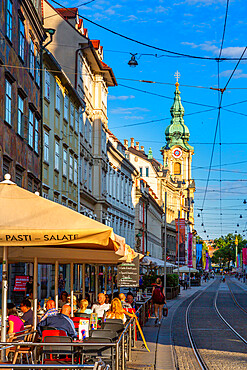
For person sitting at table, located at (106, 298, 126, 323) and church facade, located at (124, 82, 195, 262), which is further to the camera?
church facade, located at (124, 82, 195, 262)

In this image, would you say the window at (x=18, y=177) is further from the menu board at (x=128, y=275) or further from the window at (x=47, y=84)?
the window at (x=47, y=84)

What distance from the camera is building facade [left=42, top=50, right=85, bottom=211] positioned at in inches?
1346

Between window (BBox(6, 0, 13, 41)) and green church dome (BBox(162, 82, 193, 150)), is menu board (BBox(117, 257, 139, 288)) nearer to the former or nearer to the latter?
window (BBox(6, 0, 13, 41))

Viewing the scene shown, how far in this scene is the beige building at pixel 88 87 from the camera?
43250mm

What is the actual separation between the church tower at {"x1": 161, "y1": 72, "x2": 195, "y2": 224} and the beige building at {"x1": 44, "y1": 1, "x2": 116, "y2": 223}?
10094cm

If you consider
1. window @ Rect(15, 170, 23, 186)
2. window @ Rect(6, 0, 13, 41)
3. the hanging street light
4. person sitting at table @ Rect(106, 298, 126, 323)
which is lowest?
person sitting at table @ Rect(106, 298, 126, 323)

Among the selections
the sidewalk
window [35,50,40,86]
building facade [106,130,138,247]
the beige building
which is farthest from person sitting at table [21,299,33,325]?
building facade [106,130,138,247]

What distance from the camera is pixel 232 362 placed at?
45.9 ft

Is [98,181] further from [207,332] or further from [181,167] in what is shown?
[181,167]

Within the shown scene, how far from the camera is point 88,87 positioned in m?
48.9

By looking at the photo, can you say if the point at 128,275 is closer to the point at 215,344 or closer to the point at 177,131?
the point at 215,344

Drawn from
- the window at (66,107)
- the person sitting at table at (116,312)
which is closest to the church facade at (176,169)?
the window at (66,107)

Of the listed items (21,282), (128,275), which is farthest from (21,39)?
(128,275)

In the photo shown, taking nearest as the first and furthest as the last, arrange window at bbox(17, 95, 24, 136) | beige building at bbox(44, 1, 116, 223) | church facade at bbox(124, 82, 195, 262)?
1. window at bbox(17, 95, 24, 136)
2. beige building at bbox(44, 1, 116, 223)
3. church facade at bbox(124, 82, 195, 262)
